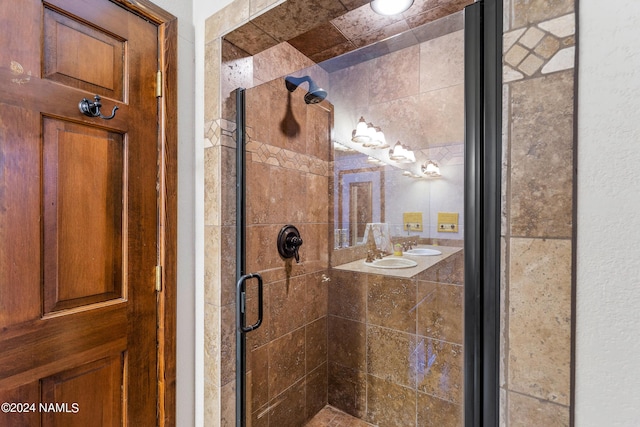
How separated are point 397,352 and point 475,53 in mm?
1191

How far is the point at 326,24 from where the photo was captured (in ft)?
4.77

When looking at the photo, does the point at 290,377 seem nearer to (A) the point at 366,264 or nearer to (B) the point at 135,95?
(A) the point at 366,264

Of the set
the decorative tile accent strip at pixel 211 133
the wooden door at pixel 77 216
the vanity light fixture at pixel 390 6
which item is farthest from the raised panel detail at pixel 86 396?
the vanity light fixture at pixel 390 6

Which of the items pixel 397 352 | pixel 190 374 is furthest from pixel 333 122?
pixel 190 374

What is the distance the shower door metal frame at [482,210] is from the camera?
2.19 ft

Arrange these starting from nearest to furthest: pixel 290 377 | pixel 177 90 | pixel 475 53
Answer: pixel 475 53, pixel 177 90, pixel 290 377

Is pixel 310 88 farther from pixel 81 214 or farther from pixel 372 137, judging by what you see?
pixel 81 214

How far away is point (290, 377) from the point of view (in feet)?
4.64

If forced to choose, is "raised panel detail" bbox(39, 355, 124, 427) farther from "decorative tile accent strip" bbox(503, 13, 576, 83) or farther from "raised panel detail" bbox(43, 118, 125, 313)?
"decorative tile accent strip" bbox(503, 13, 576, 83)

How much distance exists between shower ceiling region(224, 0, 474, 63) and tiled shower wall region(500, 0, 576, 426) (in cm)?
55

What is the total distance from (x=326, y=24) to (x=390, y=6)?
1.07ft

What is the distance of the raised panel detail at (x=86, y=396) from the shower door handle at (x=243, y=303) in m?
0.41

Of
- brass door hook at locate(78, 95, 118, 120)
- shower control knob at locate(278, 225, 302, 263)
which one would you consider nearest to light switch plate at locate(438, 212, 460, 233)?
shower control knob at locate(278, 225, 302, 263)

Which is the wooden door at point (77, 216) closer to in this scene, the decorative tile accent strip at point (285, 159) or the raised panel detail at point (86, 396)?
the raised panel detail at point (86, 396)
